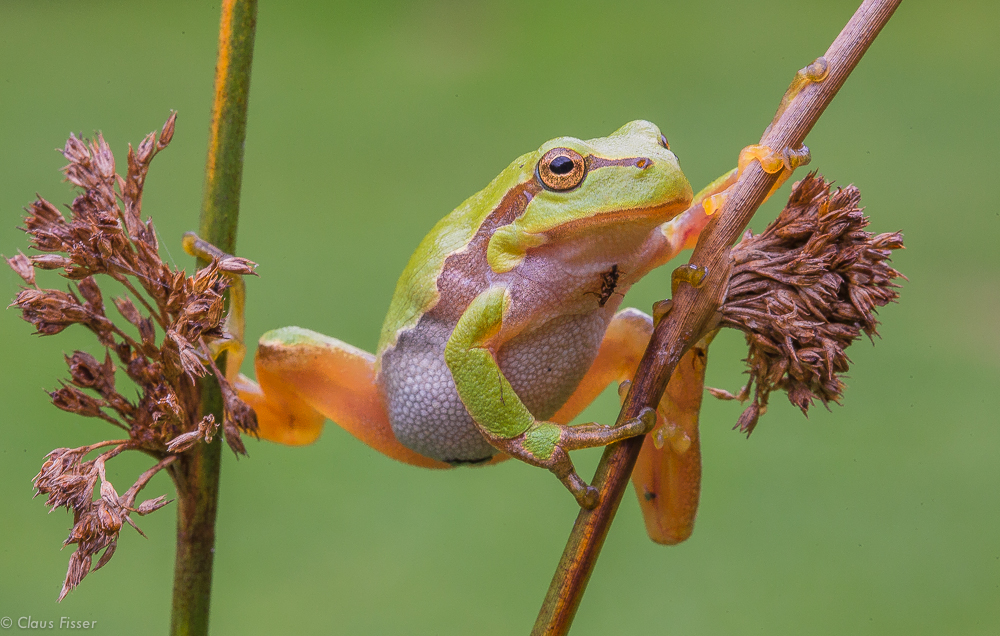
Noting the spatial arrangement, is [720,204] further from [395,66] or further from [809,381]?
[395,66]

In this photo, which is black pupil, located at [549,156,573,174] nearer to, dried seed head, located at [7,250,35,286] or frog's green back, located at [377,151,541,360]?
frog's green back, located at [377,151,541,360]

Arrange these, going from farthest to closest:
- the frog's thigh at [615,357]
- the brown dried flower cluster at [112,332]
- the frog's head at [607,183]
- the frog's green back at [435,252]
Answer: the frog's thigh at [615,357]
the frog's green back at [435,252]
the frog's head at [607,183]
the brown dried flower cluster at [112,332]

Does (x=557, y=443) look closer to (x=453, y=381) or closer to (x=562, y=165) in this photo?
(x=453, y=381)

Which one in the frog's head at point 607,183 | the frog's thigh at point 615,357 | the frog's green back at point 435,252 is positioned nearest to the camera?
the frog's head at point 607,183

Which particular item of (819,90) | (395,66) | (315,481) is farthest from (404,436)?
(395,66)

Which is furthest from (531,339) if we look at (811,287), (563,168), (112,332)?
(112,332)

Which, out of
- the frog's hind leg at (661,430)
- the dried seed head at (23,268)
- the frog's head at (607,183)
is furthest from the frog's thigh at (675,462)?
the dried seed head at (23,268)

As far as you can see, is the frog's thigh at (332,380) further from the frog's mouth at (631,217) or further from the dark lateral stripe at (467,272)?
the frog's mouth at (631,217)
